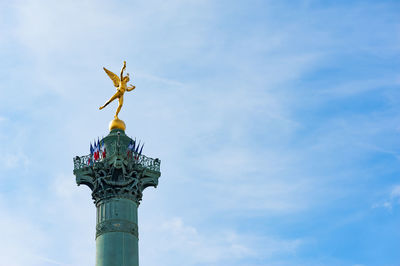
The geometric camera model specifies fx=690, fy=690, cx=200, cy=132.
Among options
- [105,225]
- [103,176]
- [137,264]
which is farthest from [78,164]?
[137,264]

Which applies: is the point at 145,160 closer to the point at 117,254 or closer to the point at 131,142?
the point at 131,142

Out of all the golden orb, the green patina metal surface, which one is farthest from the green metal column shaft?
the golden orb

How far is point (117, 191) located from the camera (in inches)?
2250

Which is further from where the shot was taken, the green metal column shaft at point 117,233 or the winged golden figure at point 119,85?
the winged golden figure at point 119,85

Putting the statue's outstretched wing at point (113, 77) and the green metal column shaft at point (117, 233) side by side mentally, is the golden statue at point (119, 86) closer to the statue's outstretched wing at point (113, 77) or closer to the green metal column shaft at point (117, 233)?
the statue's outstretched wing at point (113, 77)

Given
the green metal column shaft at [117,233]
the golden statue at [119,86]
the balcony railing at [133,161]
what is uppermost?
the golden statue at [119,86]

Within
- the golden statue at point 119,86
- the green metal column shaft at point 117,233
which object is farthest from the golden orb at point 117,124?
the green metal column shaft at point 117,233

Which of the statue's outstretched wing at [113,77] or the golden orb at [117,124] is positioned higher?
the statue's outstretched wing at [113,77]

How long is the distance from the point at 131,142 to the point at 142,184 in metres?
4.30

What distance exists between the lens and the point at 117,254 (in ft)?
178

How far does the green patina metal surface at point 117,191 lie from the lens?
5459 centimetres

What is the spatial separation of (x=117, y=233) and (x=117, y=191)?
3771 mm

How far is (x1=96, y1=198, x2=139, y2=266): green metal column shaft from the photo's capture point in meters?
54.1

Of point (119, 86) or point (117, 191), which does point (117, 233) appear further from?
point (119, 86)
